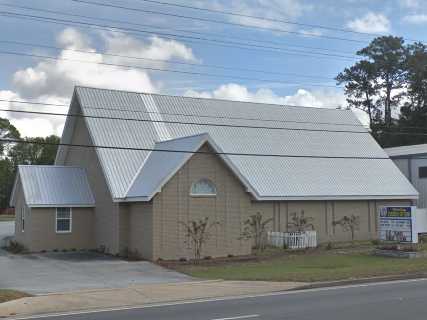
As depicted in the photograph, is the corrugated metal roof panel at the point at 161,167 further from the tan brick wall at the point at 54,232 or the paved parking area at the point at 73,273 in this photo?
the tan brick wall at the point at 54,232

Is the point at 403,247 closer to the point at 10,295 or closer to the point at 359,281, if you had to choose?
the point at 359,281

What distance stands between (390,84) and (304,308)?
6926cm

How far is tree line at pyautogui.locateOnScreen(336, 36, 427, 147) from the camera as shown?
2874 inches

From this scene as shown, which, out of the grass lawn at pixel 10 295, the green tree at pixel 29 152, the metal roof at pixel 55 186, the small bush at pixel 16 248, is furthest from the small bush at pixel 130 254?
the green tree at pixel 29 152

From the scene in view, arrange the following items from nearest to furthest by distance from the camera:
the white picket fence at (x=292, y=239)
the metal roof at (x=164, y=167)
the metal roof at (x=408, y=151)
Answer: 1. the metal roof at (x=164, y=167)
2. the white picket fence at (x=292, y=239)
3. the metal roof at (x=408, y=151)

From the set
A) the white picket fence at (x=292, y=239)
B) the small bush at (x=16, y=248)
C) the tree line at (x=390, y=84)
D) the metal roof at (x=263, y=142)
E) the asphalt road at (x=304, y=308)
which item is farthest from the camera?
the tree line at (x=390, y=84)

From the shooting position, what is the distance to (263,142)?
38.2m

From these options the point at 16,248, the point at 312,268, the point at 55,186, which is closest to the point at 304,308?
the point at 312,268

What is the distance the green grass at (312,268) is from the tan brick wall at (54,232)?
9324 mm

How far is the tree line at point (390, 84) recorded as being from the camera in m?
73.0

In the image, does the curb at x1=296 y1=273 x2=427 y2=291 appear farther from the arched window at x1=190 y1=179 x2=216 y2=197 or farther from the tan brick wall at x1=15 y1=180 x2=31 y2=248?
the tan brick wall at x1=15 y1=180 x2=31 y2=248

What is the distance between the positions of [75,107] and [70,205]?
7411mm

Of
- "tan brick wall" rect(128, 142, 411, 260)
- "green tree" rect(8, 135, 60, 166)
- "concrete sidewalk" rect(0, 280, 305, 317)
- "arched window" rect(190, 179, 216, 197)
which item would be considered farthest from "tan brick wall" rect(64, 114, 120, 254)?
"green tree" rect(8, 135, 60, 166)

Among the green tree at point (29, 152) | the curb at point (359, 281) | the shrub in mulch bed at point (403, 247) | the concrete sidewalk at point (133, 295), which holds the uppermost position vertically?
the green tree at point (29, 152)
